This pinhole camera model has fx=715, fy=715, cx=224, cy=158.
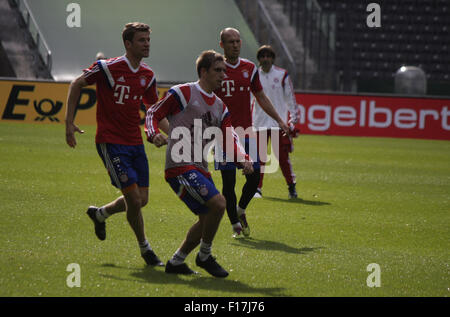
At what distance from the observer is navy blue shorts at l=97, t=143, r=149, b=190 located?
21.3ft

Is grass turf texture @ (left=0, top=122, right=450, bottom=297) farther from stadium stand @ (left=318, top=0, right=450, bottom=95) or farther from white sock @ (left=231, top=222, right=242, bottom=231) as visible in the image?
stadium stand @ (left=318, top=0, right=450, bottom=95)

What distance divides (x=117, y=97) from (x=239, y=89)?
2018 millimetres

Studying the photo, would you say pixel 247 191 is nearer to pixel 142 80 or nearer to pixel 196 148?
pixel 142 80

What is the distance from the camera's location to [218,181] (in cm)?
1309

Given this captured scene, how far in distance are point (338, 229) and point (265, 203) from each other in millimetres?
2154

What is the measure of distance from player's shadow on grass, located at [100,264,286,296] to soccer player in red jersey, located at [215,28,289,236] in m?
1.91

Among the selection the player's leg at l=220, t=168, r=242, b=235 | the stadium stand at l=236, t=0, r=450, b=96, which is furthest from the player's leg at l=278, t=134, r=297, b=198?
the stadium stand at l=236, t=0, r=450, b=96

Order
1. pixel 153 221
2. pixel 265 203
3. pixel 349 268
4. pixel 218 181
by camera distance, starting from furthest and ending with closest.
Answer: pixel 218 181 → pixel 265 203 → pixel 153 221 → pixel 349 268

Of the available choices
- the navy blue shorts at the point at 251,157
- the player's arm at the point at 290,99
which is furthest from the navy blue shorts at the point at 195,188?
the player's arm at the point at 290,99

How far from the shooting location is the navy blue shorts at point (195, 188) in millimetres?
5957

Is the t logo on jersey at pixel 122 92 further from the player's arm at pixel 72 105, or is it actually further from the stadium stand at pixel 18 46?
the stadium stand at pixel 18 46

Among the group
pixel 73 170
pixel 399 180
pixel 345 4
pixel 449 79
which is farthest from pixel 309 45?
pixel 73 170

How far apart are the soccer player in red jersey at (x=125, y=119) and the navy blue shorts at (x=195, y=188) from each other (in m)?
0.62
